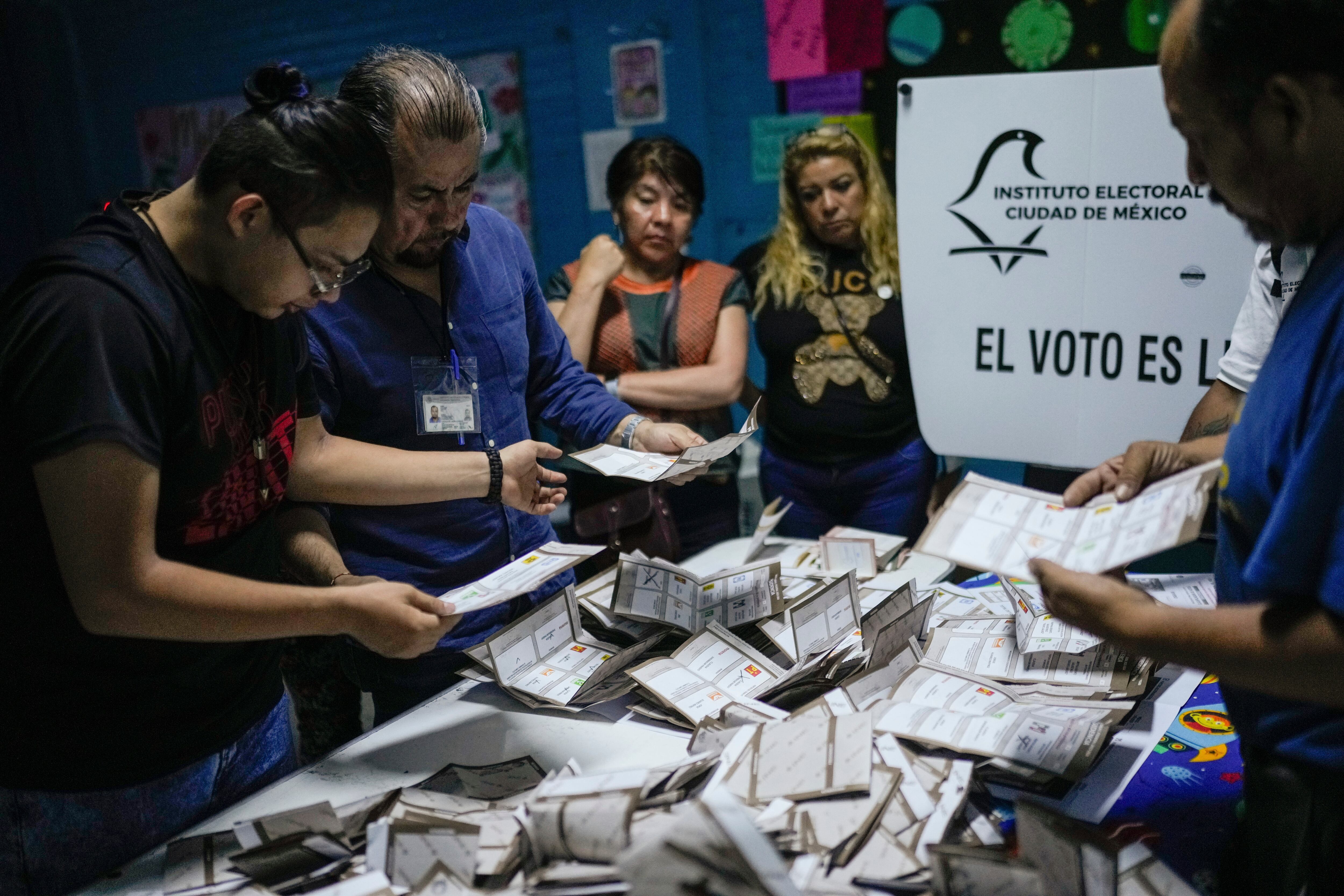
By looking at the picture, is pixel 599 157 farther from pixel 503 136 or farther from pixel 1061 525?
pixel 1061 525

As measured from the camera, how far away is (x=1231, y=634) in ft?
3.38

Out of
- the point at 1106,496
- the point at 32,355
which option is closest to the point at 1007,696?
the point at 1106,496

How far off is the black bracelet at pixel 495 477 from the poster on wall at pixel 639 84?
2.40m

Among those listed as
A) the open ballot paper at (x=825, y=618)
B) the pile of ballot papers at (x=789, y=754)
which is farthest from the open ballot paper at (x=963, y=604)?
the open ballot paper at (x=825, y=618)

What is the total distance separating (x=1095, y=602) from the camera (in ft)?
3.72

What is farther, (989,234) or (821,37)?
(821,37)

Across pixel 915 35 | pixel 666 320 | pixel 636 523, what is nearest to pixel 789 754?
pixel 636 523

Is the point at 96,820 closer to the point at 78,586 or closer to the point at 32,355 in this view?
the point at 78,586

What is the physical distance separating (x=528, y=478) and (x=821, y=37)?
223 centimetres

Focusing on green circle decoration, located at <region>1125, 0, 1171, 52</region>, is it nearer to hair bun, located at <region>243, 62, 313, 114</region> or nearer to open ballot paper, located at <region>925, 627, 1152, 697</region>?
open ballot paper, located at <region>925, 627, 1152, 697</region>

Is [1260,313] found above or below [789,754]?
above

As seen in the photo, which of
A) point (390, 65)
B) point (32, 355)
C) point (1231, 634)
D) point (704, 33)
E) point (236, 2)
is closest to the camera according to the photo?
point (1231, 634)

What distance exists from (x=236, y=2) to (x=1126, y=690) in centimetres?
490

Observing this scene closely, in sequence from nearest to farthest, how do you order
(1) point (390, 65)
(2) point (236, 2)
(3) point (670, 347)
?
1. (1) point (390, 65)
2. (3) point (670, 347)
3. (2) point (236, 2)
